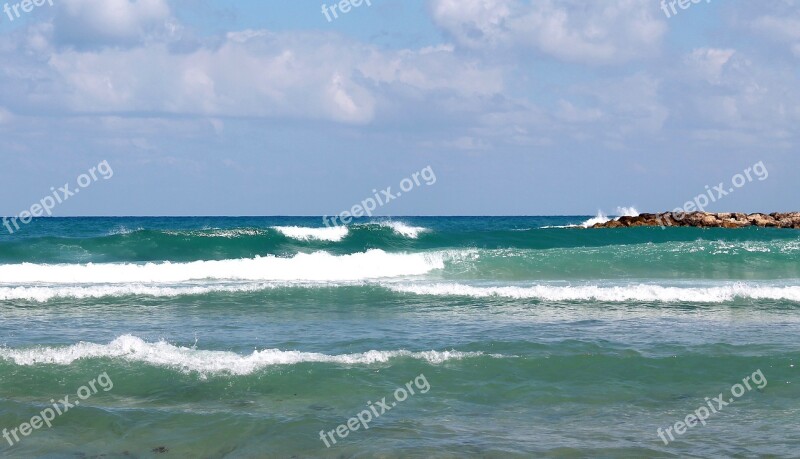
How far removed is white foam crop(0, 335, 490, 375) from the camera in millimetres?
10648

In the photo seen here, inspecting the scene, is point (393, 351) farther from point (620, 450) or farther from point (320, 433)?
point (620, 450)

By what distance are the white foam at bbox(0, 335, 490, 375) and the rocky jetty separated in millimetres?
44602

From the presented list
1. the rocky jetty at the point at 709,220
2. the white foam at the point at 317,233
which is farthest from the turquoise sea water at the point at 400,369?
the rocky jetty at the point at 709,220

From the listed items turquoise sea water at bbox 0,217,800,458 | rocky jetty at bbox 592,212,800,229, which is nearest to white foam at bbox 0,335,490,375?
Result: turquoise sea water at bbox 0,217,800,458

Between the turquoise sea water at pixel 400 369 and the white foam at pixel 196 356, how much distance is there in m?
0.04

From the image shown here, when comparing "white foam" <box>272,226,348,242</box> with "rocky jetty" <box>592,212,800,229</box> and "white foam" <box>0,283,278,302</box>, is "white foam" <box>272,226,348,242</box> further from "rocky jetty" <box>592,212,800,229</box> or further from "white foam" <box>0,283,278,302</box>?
"rocky jetty" <box>592,212,800,229</box>

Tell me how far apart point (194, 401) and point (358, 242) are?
3119cm

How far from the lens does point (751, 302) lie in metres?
17.8

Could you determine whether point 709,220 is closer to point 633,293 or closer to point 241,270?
point 633,293

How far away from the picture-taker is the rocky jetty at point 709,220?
53531mm

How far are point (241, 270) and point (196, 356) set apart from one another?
1627 cm

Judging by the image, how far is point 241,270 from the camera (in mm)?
27141

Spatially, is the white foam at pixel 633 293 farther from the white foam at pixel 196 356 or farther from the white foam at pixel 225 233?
the white foam at pixel 225 233

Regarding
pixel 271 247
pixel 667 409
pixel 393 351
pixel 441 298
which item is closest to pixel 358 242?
pixel 271 247
